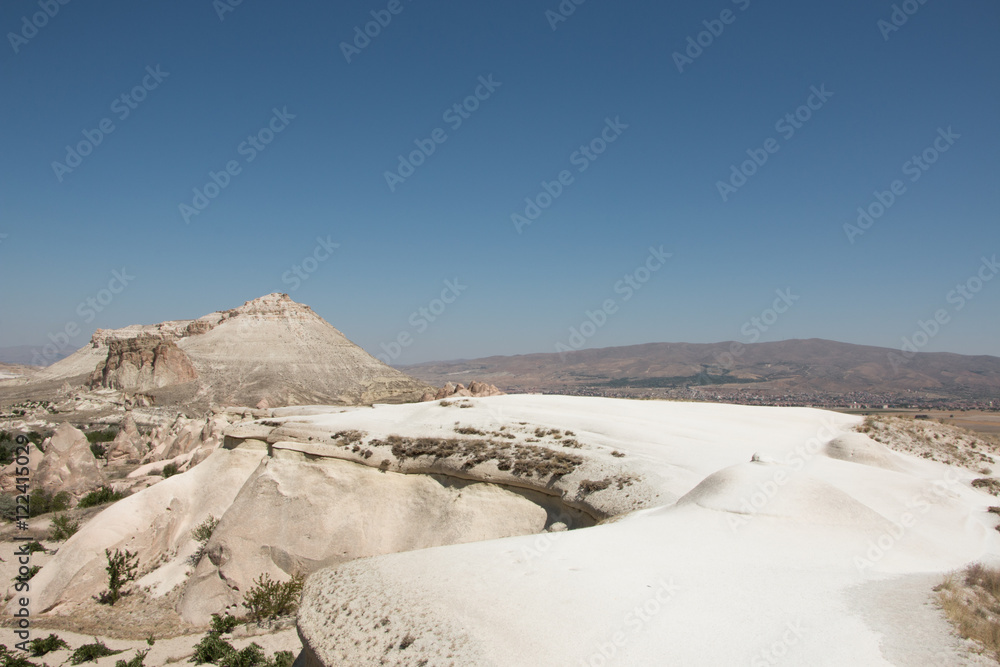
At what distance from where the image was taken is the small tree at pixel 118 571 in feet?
48.1

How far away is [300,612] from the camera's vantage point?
7488mm

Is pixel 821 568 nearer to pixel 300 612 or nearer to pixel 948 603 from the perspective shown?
pixel 948 603

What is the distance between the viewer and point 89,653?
39.0ft

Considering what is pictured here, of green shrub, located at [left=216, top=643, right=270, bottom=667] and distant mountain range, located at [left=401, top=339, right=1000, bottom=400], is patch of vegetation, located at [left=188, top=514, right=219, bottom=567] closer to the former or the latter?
green shrub, located at [left=216, top=643, right=270, bottom=667]

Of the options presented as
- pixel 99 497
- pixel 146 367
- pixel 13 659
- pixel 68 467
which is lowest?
pixel 13 659

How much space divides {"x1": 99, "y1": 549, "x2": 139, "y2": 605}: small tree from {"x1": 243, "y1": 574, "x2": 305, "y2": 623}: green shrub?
4.26 m

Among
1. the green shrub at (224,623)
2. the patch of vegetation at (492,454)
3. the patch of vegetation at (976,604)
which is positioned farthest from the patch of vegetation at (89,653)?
the patch of vegetation at (976,604)

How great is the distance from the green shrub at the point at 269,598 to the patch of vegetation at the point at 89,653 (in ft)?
9.85

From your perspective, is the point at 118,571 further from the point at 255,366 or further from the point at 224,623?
the point at 255,366

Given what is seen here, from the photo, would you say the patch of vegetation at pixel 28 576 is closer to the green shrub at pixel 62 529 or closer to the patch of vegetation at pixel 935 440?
the green shrub at pixel 62 529

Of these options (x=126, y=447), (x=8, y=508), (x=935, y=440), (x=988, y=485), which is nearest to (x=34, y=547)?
(x=8, y=508)

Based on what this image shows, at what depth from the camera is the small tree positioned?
578 inches

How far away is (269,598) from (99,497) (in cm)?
1720

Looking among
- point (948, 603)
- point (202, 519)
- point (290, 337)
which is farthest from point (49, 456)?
point (290, 337)
